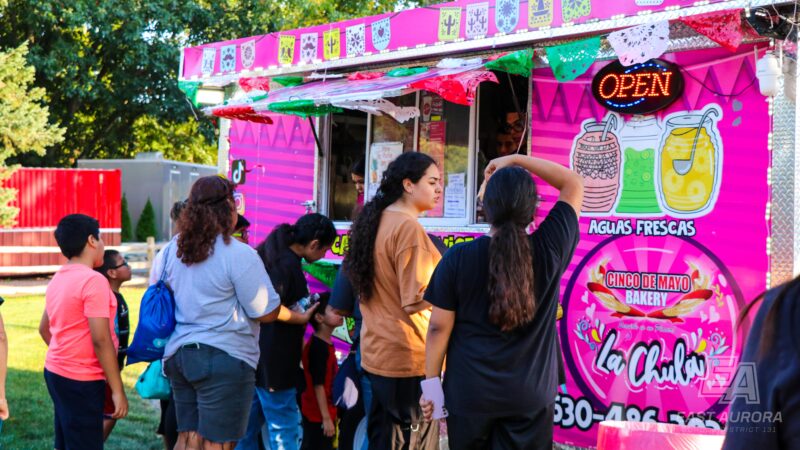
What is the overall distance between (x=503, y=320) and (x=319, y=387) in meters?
2.62

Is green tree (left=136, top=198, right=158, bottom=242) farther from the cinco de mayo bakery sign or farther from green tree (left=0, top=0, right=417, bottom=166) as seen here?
the cinco de mayo bakery sign

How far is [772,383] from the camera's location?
153 centimetres

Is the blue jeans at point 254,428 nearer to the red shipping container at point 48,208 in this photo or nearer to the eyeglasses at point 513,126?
the eyeglasses at point 513,126

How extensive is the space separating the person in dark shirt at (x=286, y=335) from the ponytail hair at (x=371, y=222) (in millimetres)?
1099

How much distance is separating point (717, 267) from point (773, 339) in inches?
153

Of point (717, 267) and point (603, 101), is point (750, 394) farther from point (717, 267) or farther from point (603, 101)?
point (603, 101)

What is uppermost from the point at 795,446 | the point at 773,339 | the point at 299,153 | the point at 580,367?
the point at 299,153

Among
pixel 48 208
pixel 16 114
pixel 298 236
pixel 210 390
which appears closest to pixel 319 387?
pixel 298 236

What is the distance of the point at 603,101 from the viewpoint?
5742 mm

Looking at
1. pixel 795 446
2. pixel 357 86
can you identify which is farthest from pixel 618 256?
pixel 795 446

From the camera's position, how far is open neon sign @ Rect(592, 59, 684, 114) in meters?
5.46

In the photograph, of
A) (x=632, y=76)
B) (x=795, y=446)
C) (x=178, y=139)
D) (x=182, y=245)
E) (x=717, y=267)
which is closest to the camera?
(x=795, y=446)

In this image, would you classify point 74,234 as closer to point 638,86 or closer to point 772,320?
point 638,86

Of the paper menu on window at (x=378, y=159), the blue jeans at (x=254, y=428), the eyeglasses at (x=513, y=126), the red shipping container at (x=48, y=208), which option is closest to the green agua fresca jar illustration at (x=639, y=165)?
the eyeglasses at (x=513, y=126)
